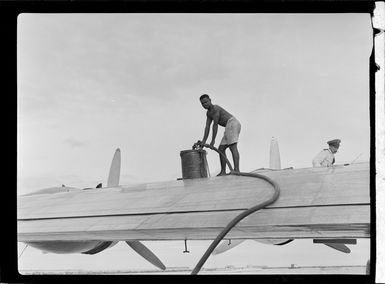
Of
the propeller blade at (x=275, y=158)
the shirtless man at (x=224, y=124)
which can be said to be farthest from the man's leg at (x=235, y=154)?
the propeller blade at (x=275, y=158)

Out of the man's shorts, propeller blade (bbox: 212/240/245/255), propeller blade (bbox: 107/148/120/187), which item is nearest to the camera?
the man's shorts

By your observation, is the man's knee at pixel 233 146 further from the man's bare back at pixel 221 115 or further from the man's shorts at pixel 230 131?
the man's bare back at pixel 221 115

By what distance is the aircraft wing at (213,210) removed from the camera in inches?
96.1

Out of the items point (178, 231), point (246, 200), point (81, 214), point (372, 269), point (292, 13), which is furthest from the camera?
point (81, 214)

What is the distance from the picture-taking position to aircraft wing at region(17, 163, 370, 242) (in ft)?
8.01

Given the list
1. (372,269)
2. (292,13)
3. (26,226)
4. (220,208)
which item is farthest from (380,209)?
(26,226)

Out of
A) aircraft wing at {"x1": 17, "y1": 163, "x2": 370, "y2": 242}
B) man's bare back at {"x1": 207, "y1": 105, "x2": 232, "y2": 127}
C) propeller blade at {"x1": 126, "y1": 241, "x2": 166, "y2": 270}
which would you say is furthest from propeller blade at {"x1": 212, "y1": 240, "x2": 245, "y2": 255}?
aircraft wing at {"x1": 17, "y1": 163, "x2": 370, "y2": 242}

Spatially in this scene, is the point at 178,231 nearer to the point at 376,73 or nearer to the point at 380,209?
the point at 380,209

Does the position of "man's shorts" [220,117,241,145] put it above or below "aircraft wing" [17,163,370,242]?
above

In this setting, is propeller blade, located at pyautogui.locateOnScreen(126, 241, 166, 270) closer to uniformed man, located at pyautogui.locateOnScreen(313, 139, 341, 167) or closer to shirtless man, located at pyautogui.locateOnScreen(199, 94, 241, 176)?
shirtless man, located at pyautogui.locateOnScreen(199, 94, 241, 176)

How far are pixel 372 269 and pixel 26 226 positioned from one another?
2.65 metres

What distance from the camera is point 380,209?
1.61 meters

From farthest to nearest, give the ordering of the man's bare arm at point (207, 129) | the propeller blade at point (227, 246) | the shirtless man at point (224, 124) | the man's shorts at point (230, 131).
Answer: the propeller blade at point (227, 246) < the man's shorts at point (230, 131) < the shirtless man at point (224, 124) < the man's bare arm at point (207, 129)
